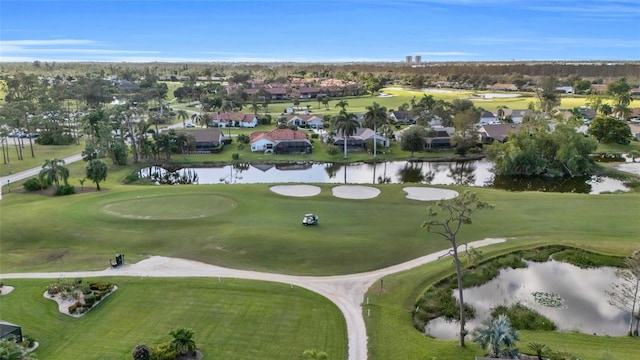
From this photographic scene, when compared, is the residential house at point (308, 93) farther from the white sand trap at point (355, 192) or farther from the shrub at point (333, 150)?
the white sand trap at point (355, 192)

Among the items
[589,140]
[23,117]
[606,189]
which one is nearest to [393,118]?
[589,140]

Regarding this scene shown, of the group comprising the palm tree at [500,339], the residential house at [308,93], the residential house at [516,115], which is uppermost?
the residential house at [308,93]

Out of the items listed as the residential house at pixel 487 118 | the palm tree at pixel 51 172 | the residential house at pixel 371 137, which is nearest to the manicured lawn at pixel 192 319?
the palm tree at pixel 51 172

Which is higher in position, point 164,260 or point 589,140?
point 589,140

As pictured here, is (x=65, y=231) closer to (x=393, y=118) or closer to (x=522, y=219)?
(x=522, y=219)

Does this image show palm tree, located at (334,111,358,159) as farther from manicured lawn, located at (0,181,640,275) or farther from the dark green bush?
the dark green bush

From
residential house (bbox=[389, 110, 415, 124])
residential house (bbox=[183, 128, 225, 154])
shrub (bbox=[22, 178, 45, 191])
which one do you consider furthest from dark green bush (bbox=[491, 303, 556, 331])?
residential house (bbox=[389, 110, 415, 124])
